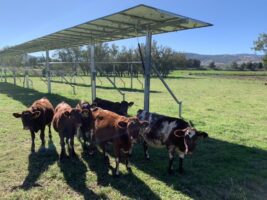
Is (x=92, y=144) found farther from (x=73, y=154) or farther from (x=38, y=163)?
(x=38, y=163)

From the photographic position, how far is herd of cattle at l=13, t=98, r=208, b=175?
5.36 metres

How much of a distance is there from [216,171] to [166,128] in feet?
4.34

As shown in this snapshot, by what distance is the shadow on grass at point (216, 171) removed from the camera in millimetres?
4988

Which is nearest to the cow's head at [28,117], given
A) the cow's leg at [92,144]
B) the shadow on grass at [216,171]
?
the cow's leg at [92,144]

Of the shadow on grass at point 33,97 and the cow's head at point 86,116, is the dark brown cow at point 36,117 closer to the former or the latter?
the cow's head at point 86,116

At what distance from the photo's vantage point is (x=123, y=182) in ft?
17.2

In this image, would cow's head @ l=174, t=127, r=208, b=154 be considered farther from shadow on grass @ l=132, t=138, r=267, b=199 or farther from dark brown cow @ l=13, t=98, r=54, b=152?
dark brown cow @ l=13, t=98, r=54, b=152

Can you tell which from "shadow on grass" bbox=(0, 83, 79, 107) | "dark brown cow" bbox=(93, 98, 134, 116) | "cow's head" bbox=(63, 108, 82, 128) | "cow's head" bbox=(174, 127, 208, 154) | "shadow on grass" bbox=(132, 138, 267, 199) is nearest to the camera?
"shadow on grass" bbox=(132, 138, 267, 199)

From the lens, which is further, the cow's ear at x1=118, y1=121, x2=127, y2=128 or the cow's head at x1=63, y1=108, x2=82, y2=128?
the cow's head at x1=63, y1=108, x2=82, y2=128

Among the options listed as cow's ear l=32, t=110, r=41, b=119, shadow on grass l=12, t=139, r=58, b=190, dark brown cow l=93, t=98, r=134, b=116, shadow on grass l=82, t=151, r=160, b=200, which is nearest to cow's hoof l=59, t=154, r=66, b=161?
shadow on grass l=12, t=139, r=58, b=190

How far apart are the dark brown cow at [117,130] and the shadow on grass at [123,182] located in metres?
Result: 0.22

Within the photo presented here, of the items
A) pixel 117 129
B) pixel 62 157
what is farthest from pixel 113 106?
pixel 117 129

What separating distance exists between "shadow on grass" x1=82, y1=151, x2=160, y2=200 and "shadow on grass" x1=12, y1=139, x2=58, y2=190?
87 cm

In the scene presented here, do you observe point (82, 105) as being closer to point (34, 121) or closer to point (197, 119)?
point (34, 121)
